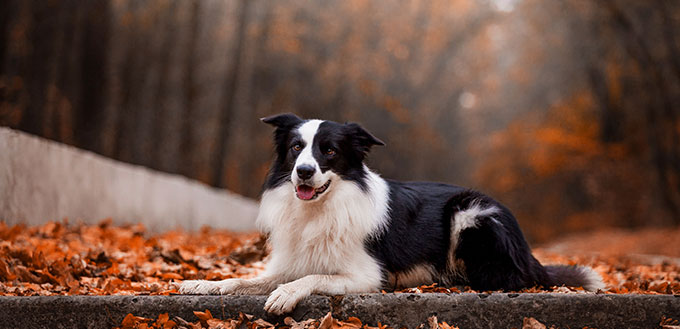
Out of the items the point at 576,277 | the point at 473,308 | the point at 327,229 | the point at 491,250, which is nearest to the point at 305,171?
the point at 327,229

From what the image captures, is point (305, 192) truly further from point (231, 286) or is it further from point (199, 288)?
point (199, 288)

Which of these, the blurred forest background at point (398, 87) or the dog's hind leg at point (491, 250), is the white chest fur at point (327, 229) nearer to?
the dog's hind leg at point (491, 250)

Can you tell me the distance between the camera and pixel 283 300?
3400 mm

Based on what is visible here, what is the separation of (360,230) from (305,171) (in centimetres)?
59

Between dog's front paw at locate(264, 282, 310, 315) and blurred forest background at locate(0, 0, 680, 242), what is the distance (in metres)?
7.56

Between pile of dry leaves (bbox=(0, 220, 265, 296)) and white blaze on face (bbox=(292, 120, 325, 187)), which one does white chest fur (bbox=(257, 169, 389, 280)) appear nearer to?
white blaze on face (bbox=(292, 120, 325, 187))

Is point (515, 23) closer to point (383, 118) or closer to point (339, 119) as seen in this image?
point (383, 118)

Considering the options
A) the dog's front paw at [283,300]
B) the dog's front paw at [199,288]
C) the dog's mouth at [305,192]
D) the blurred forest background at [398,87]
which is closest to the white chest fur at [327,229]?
the dog's mouth at [305,192]

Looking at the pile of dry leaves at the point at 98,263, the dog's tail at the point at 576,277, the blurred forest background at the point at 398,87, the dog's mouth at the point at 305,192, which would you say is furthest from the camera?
the blurred forest background at the point at 398,87

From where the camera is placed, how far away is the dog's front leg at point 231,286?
3.87m

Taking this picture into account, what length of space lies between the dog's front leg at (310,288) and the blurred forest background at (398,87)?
7.48 metres

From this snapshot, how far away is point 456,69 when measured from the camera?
27.2m

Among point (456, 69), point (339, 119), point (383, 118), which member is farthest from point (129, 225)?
point (456, 69)

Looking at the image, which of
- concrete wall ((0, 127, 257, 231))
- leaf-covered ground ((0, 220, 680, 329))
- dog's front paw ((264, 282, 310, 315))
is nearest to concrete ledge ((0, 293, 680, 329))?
leaf-covered ground ((0, 220, 680, 329))
